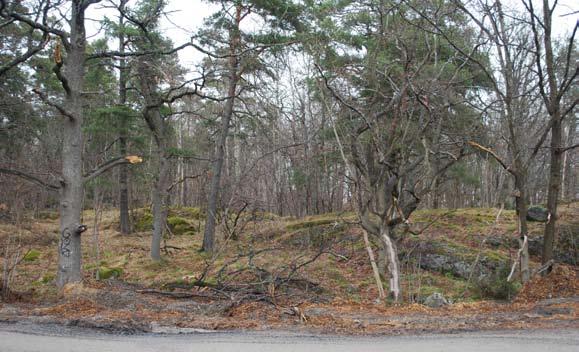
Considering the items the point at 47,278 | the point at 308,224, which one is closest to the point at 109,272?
the point at 47,278

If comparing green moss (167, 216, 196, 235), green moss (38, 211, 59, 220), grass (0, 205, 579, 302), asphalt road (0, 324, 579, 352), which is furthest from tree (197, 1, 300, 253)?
green moss (38, 211, 59, 220)

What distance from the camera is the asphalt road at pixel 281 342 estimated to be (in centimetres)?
538

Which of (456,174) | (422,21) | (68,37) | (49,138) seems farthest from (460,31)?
(49,138)

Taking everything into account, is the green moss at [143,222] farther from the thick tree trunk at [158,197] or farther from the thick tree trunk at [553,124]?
the thick tree trunk at [553,124]

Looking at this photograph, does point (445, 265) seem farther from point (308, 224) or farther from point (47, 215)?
point (47, 215)

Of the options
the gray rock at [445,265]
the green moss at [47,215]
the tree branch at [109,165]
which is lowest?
the gray rock at [445,265]

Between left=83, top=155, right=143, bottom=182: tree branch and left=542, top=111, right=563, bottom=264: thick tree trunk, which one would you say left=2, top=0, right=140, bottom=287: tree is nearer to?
left=83, top=155, right=143, bottom=182: tree branch

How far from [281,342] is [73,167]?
22.5 ft

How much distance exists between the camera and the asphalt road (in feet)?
17.7

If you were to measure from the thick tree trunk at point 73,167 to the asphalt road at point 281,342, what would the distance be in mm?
4189

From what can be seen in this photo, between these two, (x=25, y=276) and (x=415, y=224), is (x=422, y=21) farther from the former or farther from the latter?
(x=25, y=276)

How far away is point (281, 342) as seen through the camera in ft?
18.8

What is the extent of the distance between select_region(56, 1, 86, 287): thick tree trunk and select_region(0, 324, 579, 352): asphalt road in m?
4.19

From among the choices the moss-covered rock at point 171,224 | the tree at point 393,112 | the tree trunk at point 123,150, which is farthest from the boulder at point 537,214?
the tree trunk at point 123,150
